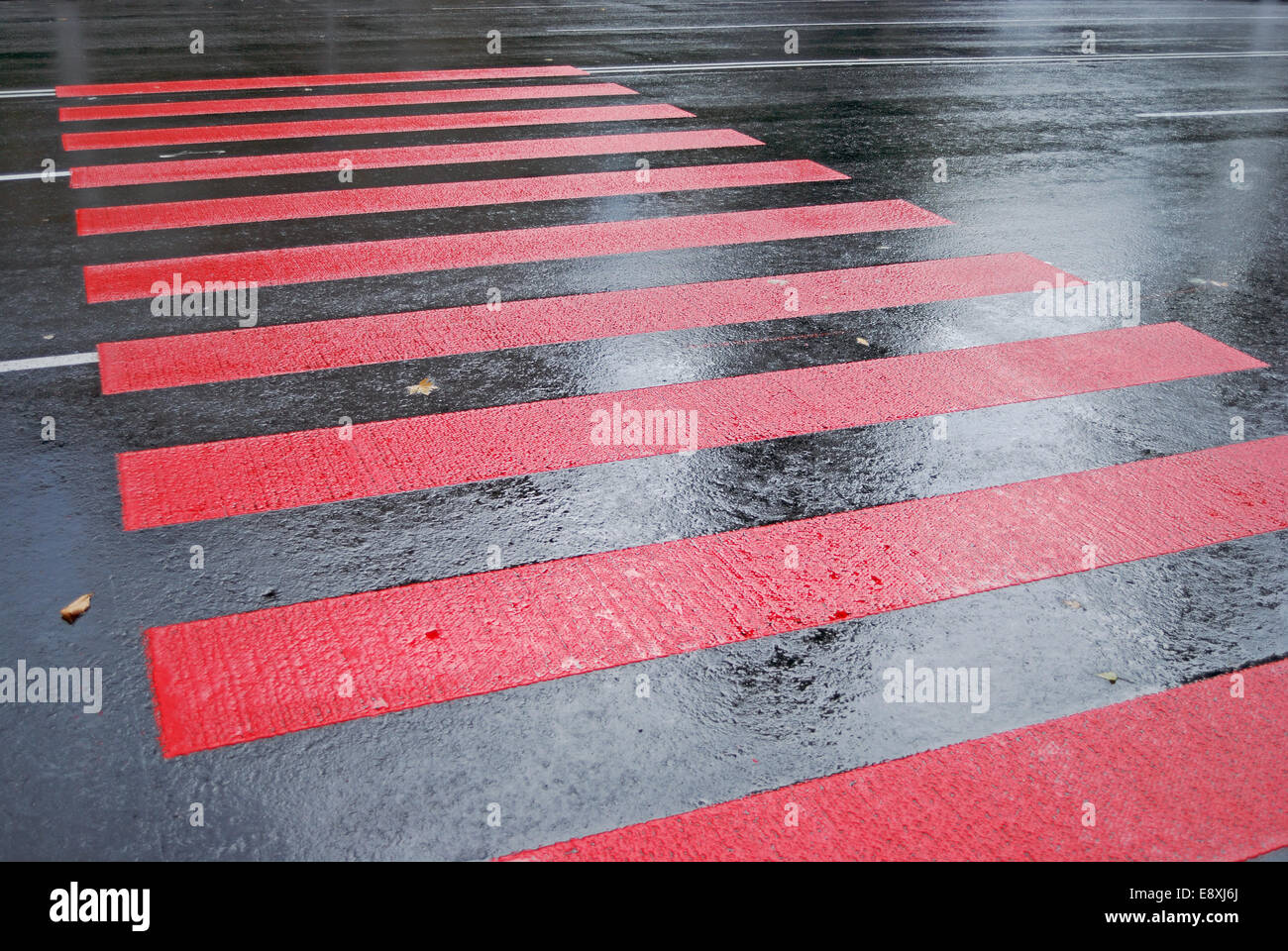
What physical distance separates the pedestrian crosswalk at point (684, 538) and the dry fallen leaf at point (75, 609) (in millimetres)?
267

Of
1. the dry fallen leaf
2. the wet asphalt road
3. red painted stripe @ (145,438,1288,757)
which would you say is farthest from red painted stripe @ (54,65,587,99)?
the dry fallen leaf

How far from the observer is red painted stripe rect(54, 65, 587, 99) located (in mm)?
10188

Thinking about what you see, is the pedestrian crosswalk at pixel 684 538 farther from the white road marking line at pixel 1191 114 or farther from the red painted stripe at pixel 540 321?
the white road marking line at pixel 1191 114

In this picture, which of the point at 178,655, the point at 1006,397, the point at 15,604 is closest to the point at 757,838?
the point at 178,655

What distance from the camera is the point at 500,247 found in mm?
6328

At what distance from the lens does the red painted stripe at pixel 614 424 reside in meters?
3.88

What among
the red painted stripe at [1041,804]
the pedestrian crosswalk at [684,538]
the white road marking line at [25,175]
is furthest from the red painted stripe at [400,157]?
the red painted stripe at [1041,804]

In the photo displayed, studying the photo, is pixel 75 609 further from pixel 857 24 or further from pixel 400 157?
pixel 857 24

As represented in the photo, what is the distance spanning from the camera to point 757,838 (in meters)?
2.51

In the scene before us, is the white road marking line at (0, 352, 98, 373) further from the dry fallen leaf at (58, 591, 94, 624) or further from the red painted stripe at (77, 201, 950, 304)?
the dry fallen leaf at (58, 591, 94, 624)

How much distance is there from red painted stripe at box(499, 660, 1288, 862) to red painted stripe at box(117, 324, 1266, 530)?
5.79ft

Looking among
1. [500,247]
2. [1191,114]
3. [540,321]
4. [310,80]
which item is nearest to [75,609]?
[540,321]

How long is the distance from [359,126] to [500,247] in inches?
135
